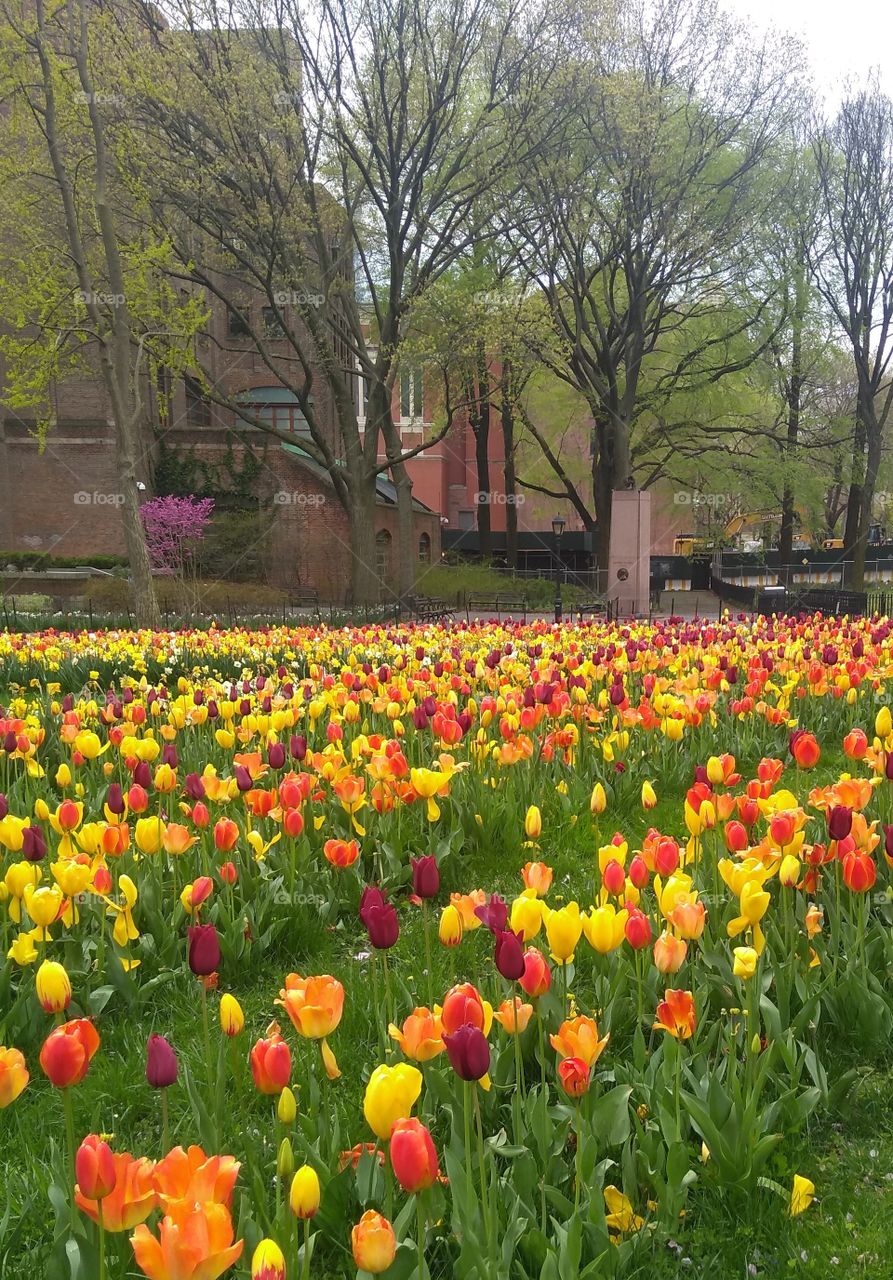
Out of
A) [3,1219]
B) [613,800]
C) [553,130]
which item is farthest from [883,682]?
[553,130]

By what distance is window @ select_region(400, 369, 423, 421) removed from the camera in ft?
87.4

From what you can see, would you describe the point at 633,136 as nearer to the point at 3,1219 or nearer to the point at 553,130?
the point at 553,130

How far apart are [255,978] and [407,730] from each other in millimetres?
2706

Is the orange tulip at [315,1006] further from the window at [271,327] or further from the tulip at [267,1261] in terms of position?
the window at [271,327]

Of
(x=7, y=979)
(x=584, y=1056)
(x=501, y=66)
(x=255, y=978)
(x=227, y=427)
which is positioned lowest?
(x=255, y=978)

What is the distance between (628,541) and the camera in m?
25.0

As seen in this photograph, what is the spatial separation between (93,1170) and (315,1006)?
0.48 meters

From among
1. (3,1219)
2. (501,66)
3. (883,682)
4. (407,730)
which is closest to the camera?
(3,1219)

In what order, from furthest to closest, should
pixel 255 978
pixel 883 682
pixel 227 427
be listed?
pixel 227 427
pixel 883 682
pixel 255 978

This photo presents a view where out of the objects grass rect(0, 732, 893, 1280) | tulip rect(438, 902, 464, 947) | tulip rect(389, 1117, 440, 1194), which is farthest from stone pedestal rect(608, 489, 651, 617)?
tulip rect(389, 1117, 440, 1194)

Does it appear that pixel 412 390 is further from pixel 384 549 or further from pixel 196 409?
pixel 196 409

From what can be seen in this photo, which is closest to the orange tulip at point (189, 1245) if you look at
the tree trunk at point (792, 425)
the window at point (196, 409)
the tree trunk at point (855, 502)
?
the tree trunk at point (792, 425)

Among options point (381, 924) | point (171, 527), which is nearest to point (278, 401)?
point (171, 527)

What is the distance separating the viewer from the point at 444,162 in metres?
23.0
